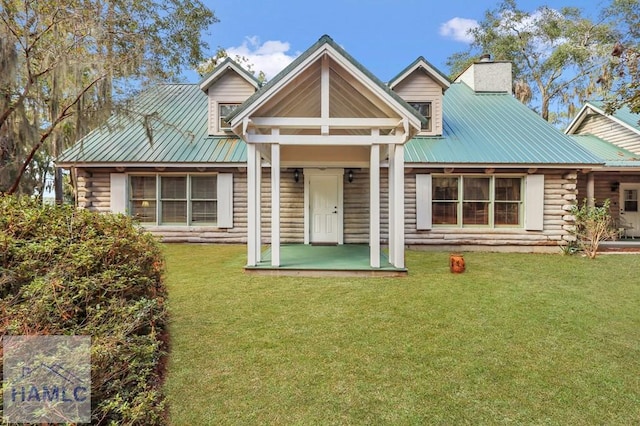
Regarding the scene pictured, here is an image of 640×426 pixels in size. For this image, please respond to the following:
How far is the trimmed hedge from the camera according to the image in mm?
2107

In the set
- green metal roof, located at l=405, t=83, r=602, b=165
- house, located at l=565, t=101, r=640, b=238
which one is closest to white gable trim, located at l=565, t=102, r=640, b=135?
house, located at l=565, t=101, r=640, b=238

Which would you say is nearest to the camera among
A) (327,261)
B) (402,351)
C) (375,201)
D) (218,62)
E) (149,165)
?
(402,351)

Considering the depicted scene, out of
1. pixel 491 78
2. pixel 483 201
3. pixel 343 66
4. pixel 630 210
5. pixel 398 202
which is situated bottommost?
pixel 630 210

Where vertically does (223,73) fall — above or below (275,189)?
above

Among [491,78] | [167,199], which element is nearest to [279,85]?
[167,199]

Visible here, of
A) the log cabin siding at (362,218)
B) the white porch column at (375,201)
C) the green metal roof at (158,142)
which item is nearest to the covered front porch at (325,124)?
the white porch column at (375,201)

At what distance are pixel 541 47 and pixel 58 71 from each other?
2402 centimetres

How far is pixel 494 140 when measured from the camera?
9297 mm

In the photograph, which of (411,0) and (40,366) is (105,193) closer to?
(40,366)

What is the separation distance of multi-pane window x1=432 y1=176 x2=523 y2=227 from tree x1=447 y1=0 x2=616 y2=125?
11920 mm

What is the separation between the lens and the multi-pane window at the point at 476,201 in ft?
29.3

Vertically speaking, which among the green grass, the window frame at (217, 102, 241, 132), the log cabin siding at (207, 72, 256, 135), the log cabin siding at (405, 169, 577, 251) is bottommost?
the green grass

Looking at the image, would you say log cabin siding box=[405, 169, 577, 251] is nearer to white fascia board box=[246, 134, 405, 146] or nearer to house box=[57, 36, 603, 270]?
house box=[57, 36, 603, 270]

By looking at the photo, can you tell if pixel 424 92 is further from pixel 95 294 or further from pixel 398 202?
pixel 95 294
